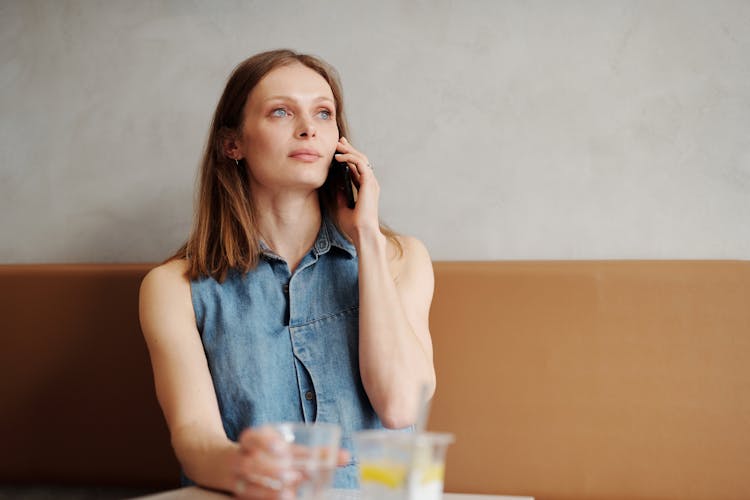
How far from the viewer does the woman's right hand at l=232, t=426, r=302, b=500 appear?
2.43 feet

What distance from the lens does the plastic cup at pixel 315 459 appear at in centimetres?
73

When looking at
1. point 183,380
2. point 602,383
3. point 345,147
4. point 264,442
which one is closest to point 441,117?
point 345,147

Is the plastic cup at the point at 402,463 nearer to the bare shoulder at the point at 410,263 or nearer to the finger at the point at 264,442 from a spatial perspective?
the finger at the point at 264,442

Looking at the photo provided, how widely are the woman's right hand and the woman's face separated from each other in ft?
2.54

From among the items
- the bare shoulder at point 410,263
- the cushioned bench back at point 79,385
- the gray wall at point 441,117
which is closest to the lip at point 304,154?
the bare shoulder at point 410,263

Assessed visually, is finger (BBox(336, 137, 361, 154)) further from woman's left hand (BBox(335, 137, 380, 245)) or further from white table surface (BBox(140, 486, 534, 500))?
white table surface (BBox(140, 486, 534, 500))

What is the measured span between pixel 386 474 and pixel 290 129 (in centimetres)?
93

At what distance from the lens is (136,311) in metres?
1.79

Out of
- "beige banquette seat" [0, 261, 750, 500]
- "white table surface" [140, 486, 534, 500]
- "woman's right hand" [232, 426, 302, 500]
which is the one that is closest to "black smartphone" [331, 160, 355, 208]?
"beige banquette seat" [0, 261, 750, 500]

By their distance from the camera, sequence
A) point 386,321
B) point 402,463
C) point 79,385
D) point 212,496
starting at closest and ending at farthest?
point 402,463, point 212,496, point 386,321, point 79,385

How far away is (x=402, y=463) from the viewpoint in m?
0.71

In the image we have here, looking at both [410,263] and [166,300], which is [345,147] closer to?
[410,263]

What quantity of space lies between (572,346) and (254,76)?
0.85 m

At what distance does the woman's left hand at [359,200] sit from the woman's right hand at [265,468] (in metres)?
0.75
